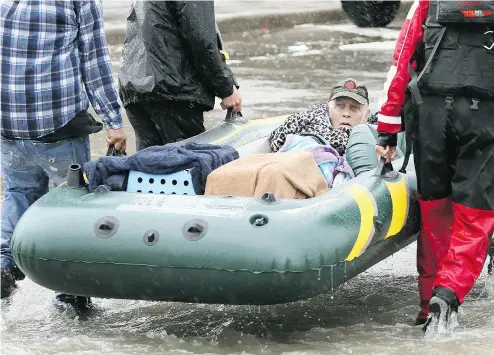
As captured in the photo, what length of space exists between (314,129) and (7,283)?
1.89 metres

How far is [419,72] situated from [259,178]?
2.96ft

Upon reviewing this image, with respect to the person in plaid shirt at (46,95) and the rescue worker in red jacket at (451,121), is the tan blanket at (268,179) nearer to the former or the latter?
the rescue worker in red jacket at (451,121)

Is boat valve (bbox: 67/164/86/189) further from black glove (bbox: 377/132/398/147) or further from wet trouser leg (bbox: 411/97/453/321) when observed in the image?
wet trouser leg (bbox: 411/97/453/321)

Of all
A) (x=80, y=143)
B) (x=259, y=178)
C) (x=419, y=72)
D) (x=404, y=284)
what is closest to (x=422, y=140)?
(x=419, y=72)

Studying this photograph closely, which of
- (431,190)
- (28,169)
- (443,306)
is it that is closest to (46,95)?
(28,169)

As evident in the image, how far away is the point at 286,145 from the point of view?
602cm

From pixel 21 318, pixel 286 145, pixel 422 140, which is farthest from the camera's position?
pixel 286 145

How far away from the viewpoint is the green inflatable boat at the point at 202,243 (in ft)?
15.3

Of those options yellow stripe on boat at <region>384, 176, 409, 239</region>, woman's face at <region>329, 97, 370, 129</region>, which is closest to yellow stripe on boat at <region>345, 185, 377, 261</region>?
yellow stripe on boat at <region>384, 176, 409, 239</region>

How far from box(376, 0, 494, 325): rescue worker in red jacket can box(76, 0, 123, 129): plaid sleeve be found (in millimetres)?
1368

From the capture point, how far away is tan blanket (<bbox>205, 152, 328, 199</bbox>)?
5.13 m

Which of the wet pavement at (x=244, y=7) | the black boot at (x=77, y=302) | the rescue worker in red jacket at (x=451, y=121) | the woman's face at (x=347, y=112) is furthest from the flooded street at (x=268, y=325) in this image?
the wet pavement at (x=244, y=7)

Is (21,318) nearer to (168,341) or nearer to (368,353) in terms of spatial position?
(168,341)

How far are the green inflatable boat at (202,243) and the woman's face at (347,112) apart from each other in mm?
1105
